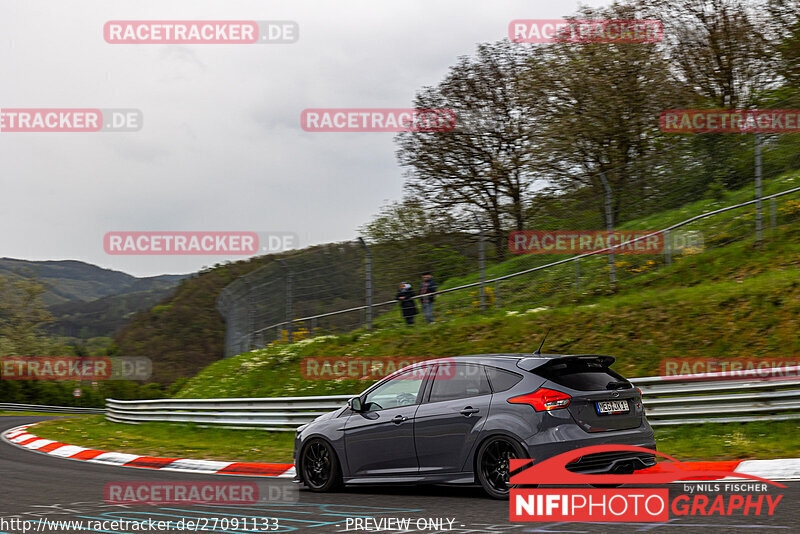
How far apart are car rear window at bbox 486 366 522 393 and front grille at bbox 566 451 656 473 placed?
3.24 ft

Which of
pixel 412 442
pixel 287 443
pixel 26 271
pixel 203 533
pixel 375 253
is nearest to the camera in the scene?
pixel 203 533

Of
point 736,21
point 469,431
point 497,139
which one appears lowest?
point 469,431

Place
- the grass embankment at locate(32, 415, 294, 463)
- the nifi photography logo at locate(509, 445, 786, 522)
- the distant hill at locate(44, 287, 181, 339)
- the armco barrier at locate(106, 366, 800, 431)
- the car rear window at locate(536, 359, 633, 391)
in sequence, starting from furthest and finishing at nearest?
the distant hill at locate(44, 287, 181, 339) → the grass embankment at locate(32, 415, 294, 463) → the armco barrier at locate(106, 366, 800, 431) → the car rear window at locate(536, 359, 633, 391) → the nifi photography logo at locate(509, 445, 786, 522)

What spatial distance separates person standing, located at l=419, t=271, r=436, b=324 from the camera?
59.3 feet

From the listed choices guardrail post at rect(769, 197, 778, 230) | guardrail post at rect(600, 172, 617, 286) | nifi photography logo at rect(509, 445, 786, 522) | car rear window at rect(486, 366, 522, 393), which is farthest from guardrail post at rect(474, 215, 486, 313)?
nifi photography logo at rect(509, 445, 786, 522)

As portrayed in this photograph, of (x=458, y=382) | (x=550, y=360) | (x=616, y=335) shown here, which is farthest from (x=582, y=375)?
(x=616, y=335)

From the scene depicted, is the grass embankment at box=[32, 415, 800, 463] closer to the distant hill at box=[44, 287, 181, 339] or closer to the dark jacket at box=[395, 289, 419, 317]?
the dark jacket at box=[395, 289, 419, 317]

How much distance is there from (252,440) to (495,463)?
9029 millimetres

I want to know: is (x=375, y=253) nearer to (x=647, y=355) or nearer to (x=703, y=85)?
(x=647, y=355)

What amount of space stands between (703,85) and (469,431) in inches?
986

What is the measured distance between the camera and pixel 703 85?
28953mm

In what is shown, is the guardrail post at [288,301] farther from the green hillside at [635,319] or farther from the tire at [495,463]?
the tire at [495,463]

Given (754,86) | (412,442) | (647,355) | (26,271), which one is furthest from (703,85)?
(26,271)

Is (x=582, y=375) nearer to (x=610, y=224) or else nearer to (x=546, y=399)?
(x=546, y=399)
